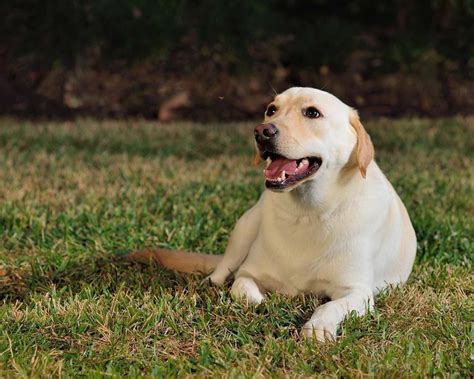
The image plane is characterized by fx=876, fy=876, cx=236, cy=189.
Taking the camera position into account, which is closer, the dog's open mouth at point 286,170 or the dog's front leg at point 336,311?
the dog's front leg at point 336,311

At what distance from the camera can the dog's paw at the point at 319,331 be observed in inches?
128

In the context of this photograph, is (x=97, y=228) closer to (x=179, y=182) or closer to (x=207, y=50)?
(x=179, y=182)

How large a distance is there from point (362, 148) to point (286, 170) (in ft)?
1.13

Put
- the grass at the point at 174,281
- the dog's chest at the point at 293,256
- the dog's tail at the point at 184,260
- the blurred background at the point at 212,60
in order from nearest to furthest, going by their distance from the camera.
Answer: the grass at the point at 174,281 < the dog's chest at the point at 293,256 < the dog's tail at the point at 184,260 < the blurred background at the point at 212,60

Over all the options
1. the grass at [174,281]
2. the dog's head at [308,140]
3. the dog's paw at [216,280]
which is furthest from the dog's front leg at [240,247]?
the dog's head at [308,140]

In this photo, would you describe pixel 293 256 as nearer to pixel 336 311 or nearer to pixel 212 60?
pixel 336 311

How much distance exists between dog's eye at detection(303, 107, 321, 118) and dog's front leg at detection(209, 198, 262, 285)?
0.63 m

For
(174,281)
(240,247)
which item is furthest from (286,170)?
(174,281)

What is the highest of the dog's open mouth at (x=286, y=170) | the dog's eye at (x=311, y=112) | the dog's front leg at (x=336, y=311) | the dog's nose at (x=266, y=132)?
the dog's eye at (x=311, y=112)

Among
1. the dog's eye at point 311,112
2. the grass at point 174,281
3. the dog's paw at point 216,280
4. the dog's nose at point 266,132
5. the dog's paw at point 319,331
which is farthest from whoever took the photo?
the dog's paw at point 216,280

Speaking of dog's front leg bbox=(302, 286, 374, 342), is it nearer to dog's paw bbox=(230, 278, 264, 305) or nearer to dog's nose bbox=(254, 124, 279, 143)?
dog's paw bbox=(230, 278, 264, 305)

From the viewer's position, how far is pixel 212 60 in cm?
1118

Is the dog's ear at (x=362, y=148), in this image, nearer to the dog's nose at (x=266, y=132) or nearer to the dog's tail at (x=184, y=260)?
the dog's nose at (x=266, y=132)

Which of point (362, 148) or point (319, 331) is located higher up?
point (362, 148)
